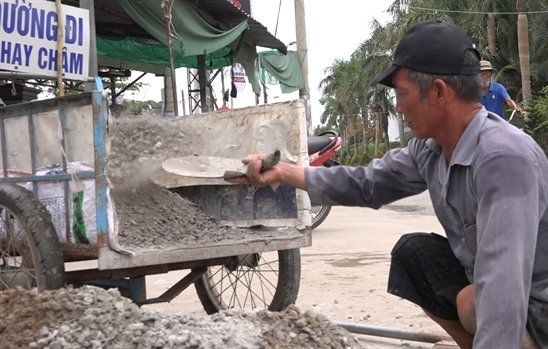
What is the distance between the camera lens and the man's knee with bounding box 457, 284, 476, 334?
1.94 metres

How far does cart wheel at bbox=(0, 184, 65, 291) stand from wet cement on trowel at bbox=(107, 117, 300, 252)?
17.5 inches

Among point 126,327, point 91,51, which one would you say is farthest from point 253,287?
point 126,327

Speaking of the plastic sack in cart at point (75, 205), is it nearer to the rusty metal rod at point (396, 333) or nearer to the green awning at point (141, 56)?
the rusty metal rod at point (396, 333)

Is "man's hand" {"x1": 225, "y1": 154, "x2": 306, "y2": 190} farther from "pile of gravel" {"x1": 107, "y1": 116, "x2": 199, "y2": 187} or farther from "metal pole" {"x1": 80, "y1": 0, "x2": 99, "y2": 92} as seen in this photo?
"metal pole" {"x1": 80, "y1": 0, "x2": 99, "y2": 92}

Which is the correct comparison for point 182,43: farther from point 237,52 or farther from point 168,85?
point 168,85

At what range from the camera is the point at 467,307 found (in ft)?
6.48

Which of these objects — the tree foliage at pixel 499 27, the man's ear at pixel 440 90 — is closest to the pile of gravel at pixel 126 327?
the man's ear at pixel 440 90

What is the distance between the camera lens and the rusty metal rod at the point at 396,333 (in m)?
3.40

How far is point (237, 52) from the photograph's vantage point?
980cm

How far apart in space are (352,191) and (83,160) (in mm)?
1408

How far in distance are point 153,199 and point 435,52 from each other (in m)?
A: 2.49

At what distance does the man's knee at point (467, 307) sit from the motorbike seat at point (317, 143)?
16.1 ft

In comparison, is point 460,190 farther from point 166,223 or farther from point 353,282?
point 353,282

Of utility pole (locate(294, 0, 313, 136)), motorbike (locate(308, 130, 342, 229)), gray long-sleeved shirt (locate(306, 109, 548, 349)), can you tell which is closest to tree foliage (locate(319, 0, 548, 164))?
utility pole (locate(294, 0, 313, 136))
